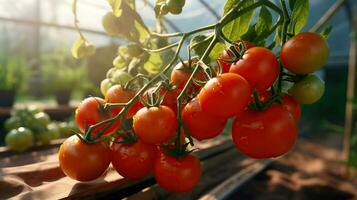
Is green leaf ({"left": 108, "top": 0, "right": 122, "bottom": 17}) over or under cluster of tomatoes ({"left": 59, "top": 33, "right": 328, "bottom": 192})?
over

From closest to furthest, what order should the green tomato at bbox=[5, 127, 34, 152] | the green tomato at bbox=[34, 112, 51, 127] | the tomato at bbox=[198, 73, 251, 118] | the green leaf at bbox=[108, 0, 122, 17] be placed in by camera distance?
the tomato at bbox=[198, 73, 251, 118]
the green leaf at bbox=[108, 0, 122, 17]
the green tomato at bbox=[5, 127, 34, 152]
the green tomato at bbox=[34, 112, 51, 127]

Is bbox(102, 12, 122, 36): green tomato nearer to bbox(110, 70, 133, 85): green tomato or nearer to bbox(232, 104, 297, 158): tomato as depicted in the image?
bbox(110, 70, 133, 85): green tomato

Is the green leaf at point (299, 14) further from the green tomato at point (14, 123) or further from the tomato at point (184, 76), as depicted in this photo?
the green tomato at point (14, 123)

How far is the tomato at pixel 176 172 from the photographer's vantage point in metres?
0.58

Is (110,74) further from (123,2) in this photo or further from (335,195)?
(335,195)

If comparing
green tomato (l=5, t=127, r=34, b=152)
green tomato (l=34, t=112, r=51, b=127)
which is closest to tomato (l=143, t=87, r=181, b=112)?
→ green tomato (l=5, t=127, r=34, b=152)

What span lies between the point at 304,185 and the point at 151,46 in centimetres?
126

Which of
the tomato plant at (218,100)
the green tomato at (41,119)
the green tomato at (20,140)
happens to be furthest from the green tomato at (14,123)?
the tomato plant at (218,100)

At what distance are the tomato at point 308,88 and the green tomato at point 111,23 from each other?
0.40 m

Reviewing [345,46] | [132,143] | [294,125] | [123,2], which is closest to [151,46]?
[123,2]

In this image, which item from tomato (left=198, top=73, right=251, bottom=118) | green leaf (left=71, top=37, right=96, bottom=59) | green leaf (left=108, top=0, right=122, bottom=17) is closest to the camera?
tomato (left=198, top=73, right=251, bottom=118)

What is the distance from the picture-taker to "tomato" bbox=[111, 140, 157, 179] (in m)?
0.59

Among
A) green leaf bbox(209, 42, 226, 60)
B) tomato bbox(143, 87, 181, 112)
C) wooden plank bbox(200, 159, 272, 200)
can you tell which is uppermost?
green leaf bbox(209, 42, 226, 60)

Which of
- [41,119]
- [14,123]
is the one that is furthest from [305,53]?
[14,123]
